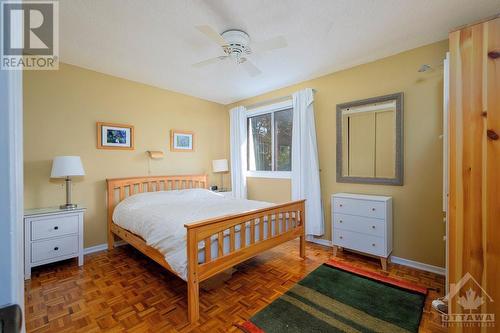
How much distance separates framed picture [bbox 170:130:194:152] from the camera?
4051 millimetres

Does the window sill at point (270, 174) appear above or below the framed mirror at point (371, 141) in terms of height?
below

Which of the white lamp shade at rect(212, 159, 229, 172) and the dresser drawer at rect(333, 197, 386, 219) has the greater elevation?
the white lamp shade at rect(212, 159, 229, 172)

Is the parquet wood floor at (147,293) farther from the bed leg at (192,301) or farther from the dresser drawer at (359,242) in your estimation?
the dresser drawer at (359,242)

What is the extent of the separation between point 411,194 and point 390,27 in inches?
73.1

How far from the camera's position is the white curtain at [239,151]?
4.47m

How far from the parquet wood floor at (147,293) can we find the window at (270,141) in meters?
1.63

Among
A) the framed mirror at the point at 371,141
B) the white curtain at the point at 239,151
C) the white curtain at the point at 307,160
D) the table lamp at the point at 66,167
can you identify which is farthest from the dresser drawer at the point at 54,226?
the framed mirror at the point at 371,141

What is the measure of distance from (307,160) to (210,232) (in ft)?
6.93

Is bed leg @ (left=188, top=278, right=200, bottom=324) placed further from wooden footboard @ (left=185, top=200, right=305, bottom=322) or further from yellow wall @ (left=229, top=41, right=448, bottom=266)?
yellow wall @ (left=229, top=41, right=448, bottom=266)

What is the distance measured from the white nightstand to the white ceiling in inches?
76.1

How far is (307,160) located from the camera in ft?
11.5

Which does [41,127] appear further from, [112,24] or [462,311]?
[462,311]

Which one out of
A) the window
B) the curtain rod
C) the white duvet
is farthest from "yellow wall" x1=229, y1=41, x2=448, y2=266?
the white duvet

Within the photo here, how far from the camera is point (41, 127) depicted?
283 centimetres
